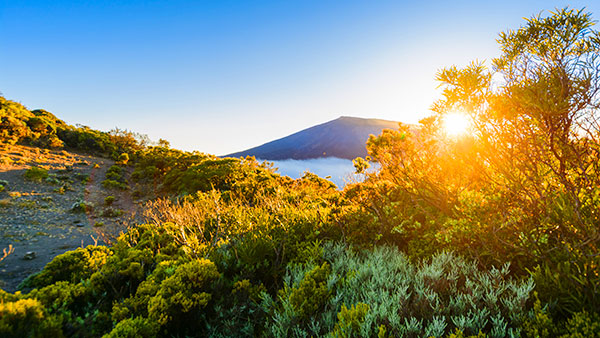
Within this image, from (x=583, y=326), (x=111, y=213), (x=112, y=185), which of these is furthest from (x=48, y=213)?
(x=583, y=326)

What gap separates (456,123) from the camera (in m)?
3.21

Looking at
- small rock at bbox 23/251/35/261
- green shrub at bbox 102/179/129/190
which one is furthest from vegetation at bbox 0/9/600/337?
green shrub at bbox 102/179/129/190

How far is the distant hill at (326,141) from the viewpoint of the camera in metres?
95.6

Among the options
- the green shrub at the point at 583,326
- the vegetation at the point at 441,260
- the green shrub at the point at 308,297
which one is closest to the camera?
the green shrub at the point at 583,326

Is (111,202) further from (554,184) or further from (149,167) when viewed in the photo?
(554,184)

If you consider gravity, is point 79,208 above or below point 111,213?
above

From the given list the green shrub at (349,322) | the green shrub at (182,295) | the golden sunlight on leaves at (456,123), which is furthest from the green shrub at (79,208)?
the golden sunlight on leaves at (456,123)

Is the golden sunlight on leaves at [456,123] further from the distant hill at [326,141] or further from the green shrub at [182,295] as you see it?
the distant hill at [326,141]

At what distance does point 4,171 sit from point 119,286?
61.4ft

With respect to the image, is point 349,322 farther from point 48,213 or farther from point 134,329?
point 48,213

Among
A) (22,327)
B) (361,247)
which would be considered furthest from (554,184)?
(22,327)

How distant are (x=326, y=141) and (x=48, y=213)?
101853 mm

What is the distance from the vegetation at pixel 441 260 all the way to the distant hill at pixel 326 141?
8572 centimetres

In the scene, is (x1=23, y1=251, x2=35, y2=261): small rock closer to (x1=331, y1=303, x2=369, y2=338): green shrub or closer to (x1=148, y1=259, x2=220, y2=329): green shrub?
(x1=148, y1=259, x2=220, y2=329): green shrub
